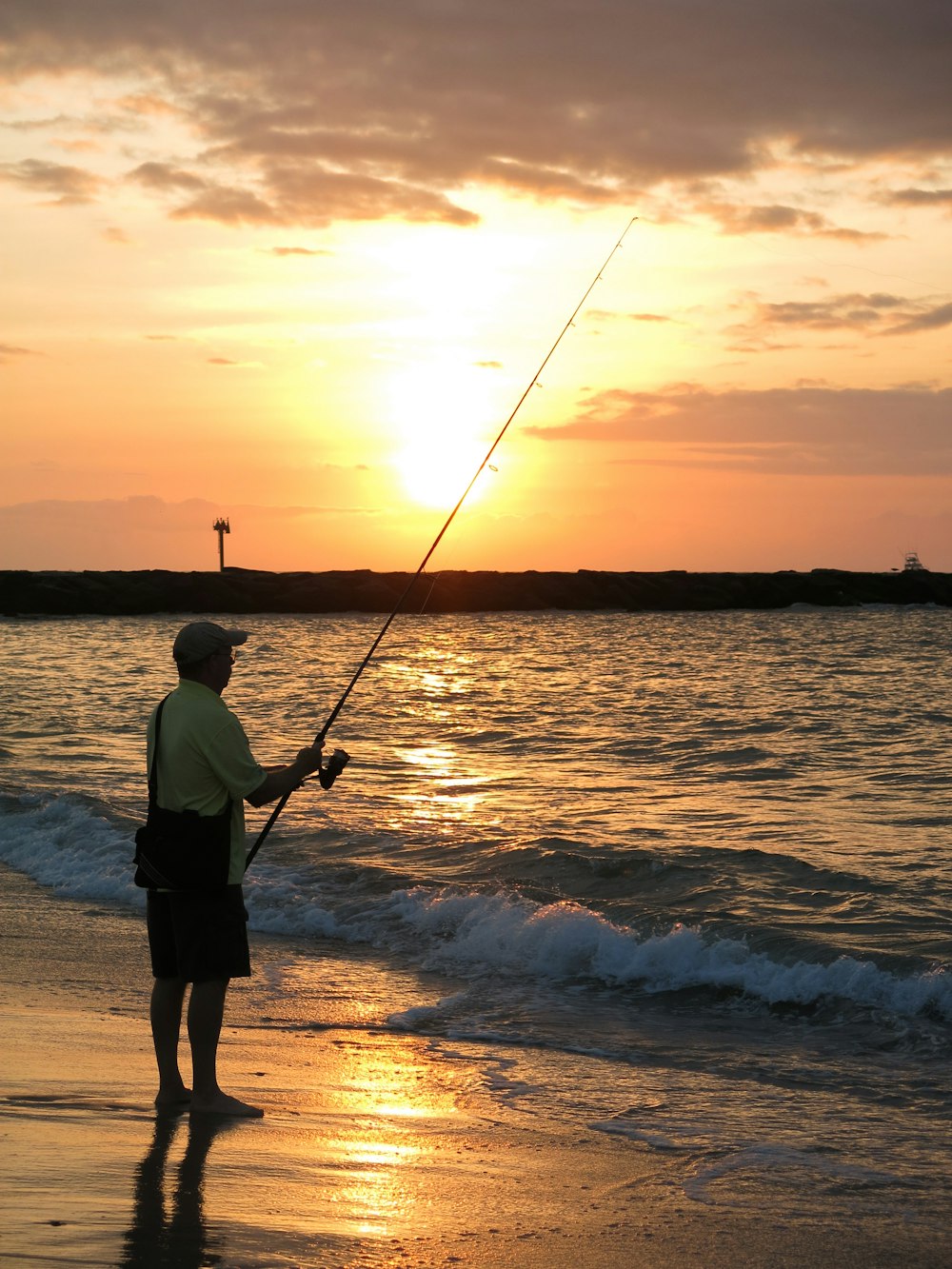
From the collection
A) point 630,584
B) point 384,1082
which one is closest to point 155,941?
point 384,1082

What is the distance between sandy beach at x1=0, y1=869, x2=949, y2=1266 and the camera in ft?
10.3

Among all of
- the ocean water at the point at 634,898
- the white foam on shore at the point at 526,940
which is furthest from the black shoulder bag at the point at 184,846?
the white foam on shore at the point at 526,940

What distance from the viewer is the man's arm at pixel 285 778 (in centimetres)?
399

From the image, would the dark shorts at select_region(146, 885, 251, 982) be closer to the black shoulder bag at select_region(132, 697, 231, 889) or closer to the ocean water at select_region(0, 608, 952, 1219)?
the black shoulder bag at select_region(132, 697, 231, 889)

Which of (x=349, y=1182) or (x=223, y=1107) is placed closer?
(x=349, y=1182)

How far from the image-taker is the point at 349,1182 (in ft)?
11.6

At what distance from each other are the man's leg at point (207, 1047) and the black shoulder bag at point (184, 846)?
0.32 metres

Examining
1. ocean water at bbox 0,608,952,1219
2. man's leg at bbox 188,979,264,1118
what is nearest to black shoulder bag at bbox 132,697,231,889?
man's leg at bbox 188,979,264,1118

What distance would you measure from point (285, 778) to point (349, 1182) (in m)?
1.10

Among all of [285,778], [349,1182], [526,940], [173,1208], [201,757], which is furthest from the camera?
[526,940]

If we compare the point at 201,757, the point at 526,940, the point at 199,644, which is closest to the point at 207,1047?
the point at 201,757

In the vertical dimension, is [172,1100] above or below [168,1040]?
Result: below

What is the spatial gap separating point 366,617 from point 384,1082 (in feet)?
193

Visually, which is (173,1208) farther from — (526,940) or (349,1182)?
(526,940)
